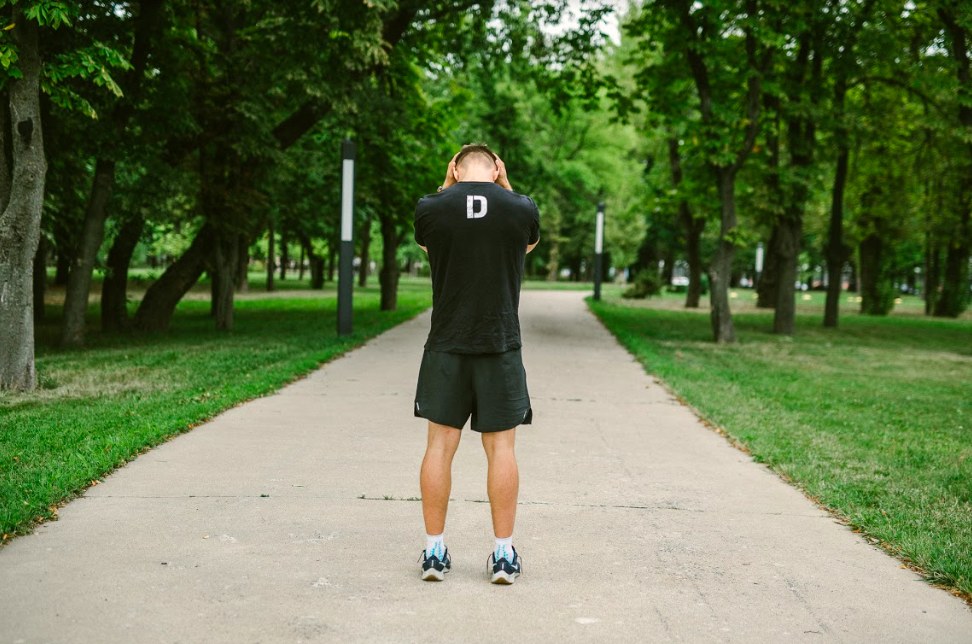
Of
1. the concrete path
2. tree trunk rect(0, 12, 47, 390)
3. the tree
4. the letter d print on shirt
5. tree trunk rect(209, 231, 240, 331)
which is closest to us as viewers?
the concrete path

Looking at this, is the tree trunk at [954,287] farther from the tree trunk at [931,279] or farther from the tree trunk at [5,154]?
the tree trunk at [5,154]

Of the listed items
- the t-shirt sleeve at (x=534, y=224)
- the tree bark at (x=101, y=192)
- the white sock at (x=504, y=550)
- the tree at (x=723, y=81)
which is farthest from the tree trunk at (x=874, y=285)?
the white sock at (x=504, y=550)

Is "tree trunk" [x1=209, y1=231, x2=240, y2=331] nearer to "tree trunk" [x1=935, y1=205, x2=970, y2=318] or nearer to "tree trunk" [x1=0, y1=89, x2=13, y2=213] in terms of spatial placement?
"tree trunk" [x1=0, y1=89, x2=13, y2=213]

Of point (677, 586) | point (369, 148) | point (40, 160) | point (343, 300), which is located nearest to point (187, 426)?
point (40, 160)

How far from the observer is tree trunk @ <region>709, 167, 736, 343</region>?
683 inches

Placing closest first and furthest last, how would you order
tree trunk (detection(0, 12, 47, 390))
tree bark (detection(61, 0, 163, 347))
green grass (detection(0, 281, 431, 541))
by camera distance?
green grass (detection(0, 281, 431, 541)) → tree trunk (detection(0, 12, 47, 390)) → tree bark (detection(61, 0, 163, 347))

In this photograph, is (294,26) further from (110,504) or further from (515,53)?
(110,504)

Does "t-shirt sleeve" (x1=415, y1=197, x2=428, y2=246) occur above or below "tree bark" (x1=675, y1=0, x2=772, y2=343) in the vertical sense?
below

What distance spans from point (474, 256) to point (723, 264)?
569 inches

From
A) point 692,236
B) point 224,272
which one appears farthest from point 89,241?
point 692,236

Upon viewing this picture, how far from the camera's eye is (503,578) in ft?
13.2

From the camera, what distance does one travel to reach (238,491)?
5.55 meters

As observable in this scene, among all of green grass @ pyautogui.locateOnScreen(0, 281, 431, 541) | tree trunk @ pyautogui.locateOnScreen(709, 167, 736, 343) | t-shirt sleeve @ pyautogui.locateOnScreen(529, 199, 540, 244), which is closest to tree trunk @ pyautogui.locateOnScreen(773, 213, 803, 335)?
tree trunk @ pyautogui.locateOnScreen(709, 167, 736, 343)

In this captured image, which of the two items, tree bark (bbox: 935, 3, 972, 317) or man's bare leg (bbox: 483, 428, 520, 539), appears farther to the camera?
tree bark (bbox: 935, 3, 972, 317)
